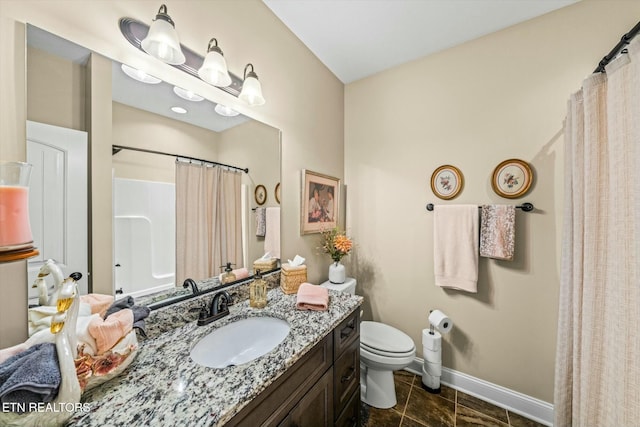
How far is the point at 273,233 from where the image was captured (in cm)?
153

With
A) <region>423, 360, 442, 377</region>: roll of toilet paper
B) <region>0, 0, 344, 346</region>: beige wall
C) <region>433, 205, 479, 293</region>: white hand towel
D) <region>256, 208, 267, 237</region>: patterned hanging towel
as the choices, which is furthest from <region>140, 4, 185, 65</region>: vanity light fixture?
<region>423, 360, 442, 377</region>: roll of toilet paper

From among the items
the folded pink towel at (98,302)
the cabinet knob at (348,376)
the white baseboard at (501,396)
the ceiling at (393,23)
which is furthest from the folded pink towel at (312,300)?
the ceiling at (393,23)

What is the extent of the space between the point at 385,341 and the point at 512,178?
146 cm

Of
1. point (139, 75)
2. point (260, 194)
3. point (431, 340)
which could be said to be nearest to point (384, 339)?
point (431, 340)

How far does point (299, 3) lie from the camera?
1446mm

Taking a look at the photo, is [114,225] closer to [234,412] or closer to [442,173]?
[234,412]

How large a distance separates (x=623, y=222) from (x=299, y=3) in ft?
6.39

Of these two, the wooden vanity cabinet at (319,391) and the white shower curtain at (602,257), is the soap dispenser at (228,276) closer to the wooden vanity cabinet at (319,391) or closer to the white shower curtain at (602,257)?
the wooden vanity cabinet at (319,391)

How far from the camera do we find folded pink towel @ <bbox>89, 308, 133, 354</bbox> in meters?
0.67

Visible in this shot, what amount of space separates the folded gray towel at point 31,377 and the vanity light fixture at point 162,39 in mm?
1031

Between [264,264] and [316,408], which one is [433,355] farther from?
[264,264]

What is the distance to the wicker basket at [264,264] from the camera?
1.42m

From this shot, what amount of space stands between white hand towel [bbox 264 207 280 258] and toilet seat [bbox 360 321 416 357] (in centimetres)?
91

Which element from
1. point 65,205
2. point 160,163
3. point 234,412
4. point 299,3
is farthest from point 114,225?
point 299,3
